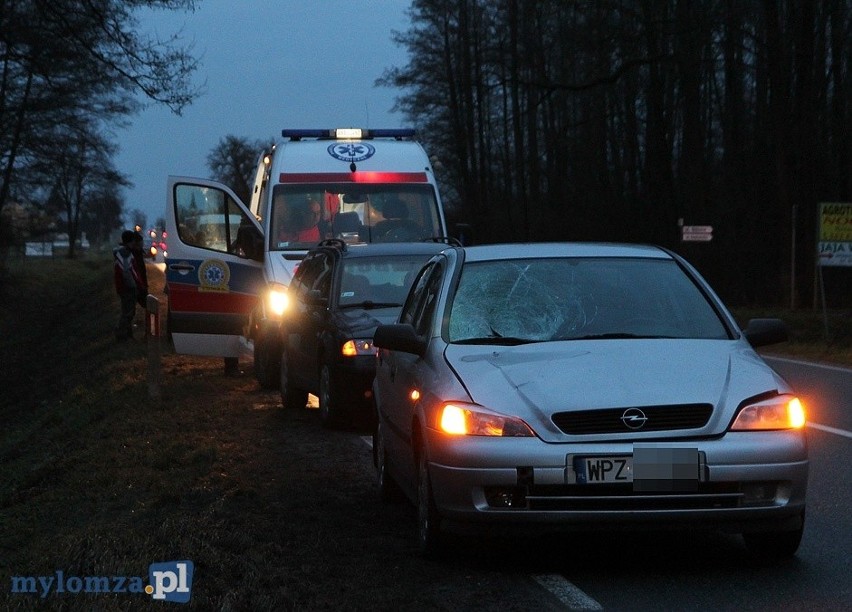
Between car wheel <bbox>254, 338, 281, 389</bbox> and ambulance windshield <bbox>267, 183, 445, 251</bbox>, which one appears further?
ambulance windshield <bbox>267, 183, 445, 251</bbox>

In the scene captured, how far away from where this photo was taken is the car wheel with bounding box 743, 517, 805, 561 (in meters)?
6.91

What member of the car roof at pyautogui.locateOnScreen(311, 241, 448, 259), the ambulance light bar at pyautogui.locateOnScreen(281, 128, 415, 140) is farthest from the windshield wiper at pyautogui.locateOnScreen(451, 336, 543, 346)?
the ambulance light bar at pyautogui.locateOnScreen(281, 128, 415, 140)

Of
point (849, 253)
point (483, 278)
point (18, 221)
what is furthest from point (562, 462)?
point (18, 221)

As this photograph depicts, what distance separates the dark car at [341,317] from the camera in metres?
12.7

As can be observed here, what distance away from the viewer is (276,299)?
54.0 ft

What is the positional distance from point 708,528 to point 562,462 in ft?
2.50

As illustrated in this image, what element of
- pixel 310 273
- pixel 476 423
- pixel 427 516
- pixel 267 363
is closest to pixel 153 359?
pixel 267 363

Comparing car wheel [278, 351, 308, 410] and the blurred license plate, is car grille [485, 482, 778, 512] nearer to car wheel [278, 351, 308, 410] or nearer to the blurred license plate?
the blurred license plate

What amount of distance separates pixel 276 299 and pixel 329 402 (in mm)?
3703

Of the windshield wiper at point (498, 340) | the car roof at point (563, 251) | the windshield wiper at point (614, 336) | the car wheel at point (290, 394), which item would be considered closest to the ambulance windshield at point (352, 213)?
the car wheel at point (290, 394)

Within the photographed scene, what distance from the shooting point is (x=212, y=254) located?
16.9 m

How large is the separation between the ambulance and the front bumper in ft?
32.0

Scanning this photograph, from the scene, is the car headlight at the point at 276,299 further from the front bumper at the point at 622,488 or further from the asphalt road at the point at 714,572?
the front bumper at the point at 622,488

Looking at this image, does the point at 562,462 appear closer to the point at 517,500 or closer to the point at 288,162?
the point at 517,500
